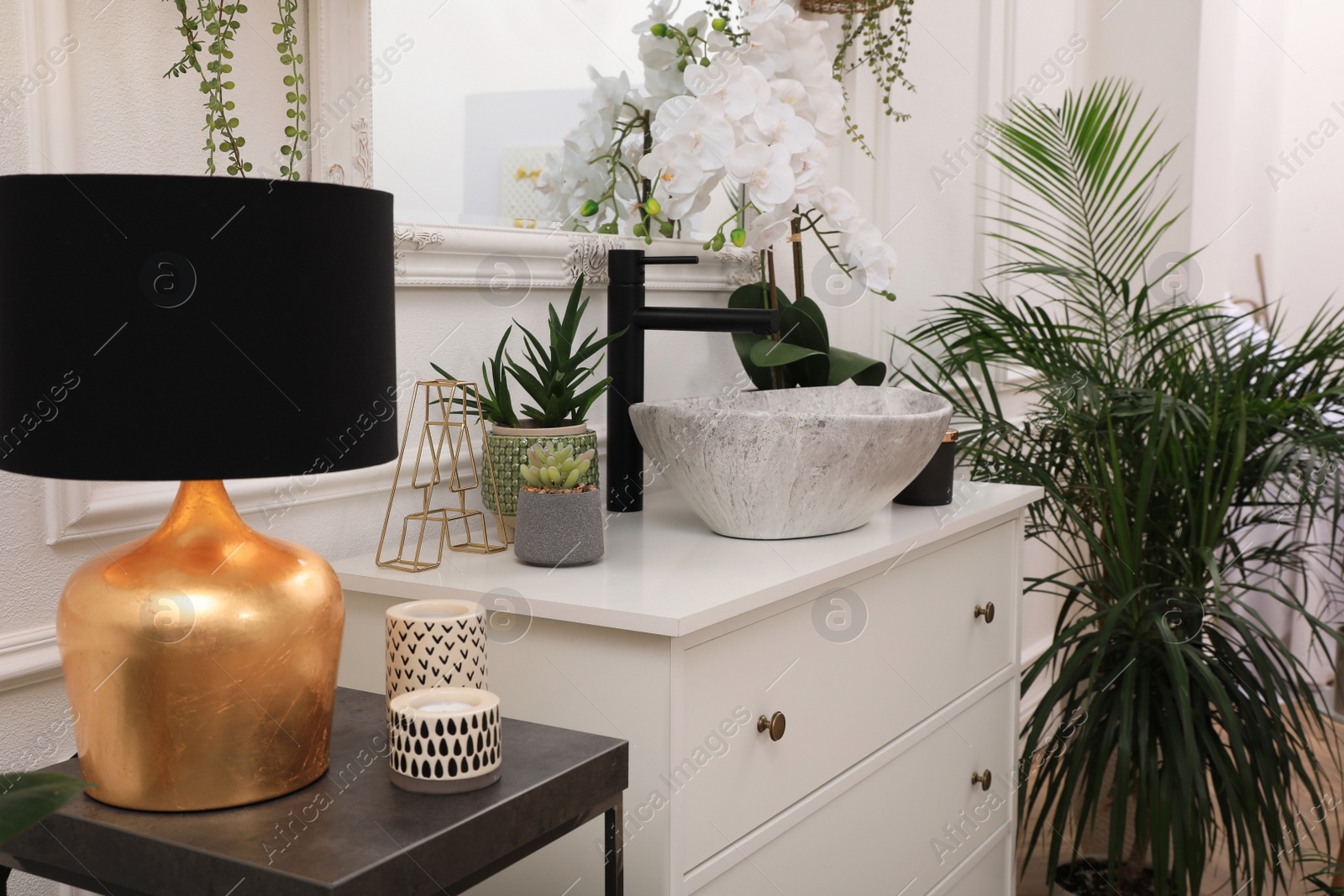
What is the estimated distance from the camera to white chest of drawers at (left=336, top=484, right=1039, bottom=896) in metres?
1.02

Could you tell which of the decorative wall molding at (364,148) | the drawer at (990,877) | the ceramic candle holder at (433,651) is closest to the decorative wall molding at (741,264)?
the decorative wall molding at (364,148)

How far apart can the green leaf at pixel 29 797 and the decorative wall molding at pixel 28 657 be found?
64 cm

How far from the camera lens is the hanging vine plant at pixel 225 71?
1018 mm

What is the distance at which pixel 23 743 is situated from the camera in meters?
1.00

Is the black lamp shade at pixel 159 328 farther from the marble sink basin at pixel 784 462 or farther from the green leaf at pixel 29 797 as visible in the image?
the marble sink basin at pixel 784 462

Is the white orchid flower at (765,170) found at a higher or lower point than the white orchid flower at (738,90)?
lower

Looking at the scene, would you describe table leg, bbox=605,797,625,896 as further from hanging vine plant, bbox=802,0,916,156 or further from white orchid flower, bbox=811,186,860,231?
hanging vine plant, bbox=802,0,916,156

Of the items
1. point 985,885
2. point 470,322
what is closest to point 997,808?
point 985,885

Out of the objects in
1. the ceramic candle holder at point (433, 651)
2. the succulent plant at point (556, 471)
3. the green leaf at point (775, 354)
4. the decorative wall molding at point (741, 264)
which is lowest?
the ceramic candle holder at point (433, 651)

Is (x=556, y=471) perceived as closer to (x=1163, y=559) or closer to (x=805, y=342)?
(x=805, y=342)

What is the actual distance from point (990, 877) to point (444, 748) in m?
1.21

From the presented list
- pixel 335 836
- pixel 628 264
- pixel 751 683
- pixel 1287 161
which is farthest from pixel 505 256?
pixel 1287 161

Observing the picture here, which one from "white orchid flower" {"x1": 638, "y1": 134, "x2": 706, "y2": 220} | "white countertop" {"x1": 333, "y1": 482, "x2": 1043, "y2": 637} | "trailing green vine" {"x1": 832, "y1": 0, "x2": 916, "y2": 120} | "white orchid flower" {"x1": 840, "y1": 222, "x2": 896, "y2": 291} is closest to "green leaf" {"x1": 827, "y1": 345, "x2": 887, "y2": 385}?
"white orchid flower" {"x1": 840, "y1": 222, "x2": 896, "y2": 291}

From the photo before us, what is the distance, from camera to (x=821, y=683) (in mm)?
1211
